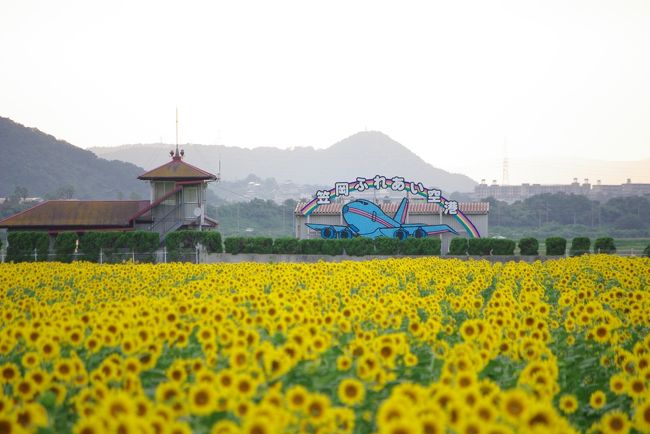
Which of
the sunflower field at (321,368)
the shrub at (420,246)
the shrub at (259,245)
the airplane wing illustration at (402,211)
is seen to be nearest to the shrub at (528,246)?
the shrub at (420,246)

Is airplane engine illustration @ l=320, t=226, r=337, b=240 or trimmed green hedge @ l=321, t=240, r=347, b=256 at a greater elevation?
airplane engine illustration @ l=320, t=226, r=337, b=240

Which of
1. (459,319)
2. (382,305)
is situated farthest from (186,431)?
(459,319)

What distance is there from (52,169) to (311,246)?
89.5m

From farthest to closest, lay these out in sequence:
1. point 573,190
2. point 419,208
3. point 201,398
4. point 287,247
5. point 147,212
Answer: point 573,190, point 419,208, point 147,212, point 287,247, point 201,398

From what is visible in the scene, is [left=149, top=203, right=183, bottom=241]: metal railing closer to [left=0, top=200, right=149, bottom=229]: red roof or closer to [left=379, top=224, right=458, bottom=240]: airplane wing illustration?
[left=0, top=200, right=149, bottom=229]: red roof

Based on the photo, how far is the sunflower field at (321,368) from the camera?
15.7 feet

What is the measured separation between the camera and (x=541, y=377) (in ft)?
20.0

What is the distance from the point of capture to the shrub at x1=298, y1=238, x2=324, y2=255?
123 ft

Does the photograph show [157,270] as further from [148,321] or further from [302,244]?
[302,244]

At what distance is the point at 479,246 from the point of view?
3672cm

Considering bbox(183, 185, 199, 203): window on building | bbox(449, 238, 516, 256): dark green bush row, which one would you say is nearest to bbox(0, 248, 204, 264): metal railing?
bbox(183, 185, 199, 203): window on building

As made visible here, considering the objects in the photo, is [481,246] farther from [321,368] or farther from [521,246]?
[321,368]

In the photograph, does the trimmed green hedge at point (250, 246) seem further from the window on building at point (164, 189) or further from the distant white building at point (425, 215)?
the window on building at point (164, 189)

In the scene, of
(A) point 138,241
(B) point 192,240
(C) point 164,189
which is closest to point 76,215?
(C) point 164,189
